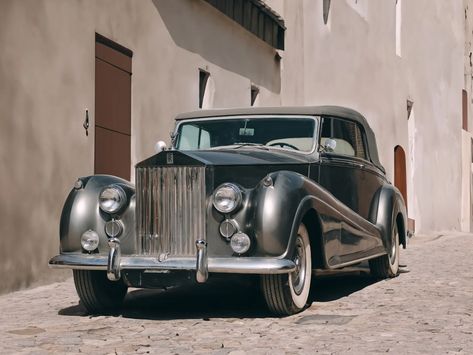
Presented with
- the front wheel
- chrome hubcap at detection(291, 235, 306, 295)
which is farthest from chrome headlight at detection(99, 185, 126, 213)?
chrome hubcap at detection(291, 235, 306, 295)

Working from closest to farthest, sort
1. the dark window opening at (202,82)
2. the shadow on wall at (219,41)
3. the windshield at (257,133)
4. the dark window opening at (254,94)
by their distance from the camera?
the windshield at (257,133), the shadow on wall at (219,41), the dark window opening at (202,82), the dark window opening at (254,94)

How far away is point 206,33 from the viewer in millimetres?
13320

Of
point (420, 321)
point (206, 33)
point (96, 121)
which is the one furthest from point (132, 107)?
point (420, 321)

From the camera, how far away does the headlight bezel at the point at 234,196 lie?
606 centimetres

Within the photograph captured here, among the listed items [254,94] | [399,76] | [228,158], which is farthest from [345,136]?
[399,76]

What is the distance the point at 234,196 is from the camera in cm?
606

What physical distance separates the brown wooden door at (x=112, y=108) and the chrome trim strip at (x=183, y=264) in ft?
12.5

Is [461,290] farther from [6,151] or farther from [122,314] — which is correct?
[6,151]

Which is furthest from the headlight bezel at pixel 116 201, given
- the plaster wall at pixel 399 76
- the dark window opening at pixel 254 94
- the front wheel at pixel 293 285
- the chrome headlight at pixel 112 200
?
the plaster wall at pixel 399 76

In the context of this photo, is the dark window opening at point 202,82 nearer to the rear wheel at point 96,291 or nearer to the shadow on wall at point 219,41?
the shadow on wall at point 219,41

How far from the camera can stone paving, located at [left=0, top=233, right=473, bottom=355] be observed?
515 centimetres

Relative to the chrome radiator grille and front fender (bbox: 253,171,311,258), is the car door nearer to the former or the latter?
front fender (bbox: 253,171,311,258)

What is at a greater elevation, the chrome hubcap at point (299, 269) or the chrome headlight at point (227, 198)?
the chrome headlight at point (227, 198)

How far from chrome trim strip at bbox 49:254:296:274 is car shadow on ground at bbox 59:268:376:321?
0.92 feet
